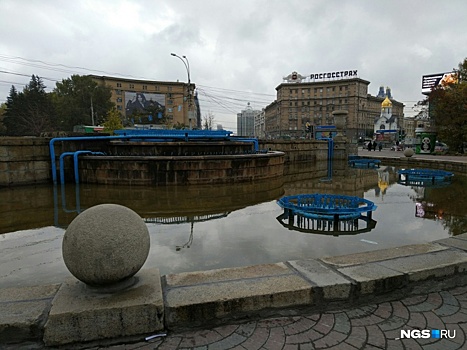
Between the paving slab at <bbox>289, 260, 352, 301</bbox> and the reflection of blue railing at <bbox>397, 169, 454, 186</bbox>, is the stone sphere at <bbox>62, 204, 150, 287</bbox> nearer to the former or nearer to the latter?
the paving slab at <bbox>289, 260, 352, 301</bbox>

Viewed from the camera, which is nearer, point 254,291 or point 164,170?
point 254,291

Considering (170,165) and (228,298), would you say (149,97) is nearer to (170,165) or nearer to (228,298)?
(170,165)

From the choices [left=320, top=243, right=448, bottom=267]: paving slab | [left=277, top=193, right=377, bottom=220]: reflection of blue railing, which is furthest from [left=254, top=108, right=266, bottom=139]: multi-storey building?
[left=320, top=243, right=448, bottom=267]: paving slab

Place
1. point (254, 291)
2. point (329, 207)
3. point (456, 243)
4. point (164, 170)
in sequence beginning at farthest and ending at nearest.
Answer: point (164, 170), point (329, 207), point (456, 243), point (254, 291)

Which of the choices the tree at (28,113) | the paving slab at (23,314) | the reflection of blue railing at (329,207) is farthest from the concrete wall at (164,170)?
the tree at (28,113)

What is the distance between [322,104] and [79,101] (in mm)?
78447

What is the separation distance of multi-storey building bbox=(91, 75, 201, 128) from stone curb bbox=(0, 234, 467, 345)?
8068 centimetres

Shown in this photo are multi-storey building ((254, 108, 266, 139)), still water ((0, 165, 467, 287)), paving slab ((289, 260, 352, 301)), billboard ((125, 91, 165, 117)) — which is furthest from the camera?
multi-storey building ((254, 108, 266, 139))

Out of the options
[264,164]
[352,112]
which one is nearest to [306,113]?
[352,112]

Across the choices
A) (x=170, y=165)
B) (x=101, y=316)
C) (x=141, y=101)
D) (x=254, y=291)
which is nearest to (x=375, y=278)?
(x=254, y=291)

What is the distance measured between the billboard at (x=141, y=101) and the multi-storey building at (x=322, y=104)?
42376 millimetres

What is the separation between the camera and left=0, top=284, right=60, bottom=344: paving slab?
242 centimetres

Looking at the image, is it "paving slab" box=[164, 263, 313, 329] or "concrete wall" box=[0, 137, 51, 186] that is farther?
"concrete wall" box=[0, 137, 51, 186]

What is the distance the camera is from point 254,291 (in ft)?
9.41
